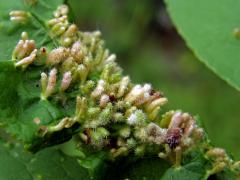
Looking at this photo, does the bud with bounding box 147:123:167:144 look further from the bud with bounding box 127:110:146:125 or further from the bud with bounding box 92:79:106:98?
the bud with bounding box 92:79:106:98

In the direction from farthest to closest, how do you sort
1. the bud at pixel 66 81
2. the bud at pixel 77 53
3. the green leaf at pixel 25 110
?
1. the bud at pixel 77 53
2. the bud at pixel 66 81
3. the green leaf at pixel 25 110

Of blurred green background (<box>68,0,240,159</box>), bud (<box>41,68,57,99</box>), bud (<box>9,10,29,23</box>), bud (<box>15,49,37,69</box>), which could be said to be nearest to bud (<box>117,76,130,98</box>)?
bud (<box>41,68,57,99</box>)

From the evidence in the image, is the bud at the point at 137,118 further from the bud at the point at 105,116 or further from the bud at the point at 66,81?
the bud at the point at 66,81

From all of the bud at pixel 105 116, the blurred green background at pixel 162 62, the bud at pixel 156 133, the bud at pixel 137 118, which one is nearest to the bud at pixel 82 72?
the bud at pixel 105 116

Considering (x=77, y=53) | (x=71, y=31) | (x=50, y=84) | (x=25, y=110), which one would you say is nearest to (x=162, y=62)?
(x=71, y=31)

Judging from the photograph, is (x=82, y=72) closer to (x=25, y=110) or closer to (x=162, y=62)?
(x=25, y=110)

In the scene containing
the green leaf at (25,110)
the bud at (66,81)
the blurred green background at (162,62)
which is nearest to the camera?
the green leaf at (25,110)
